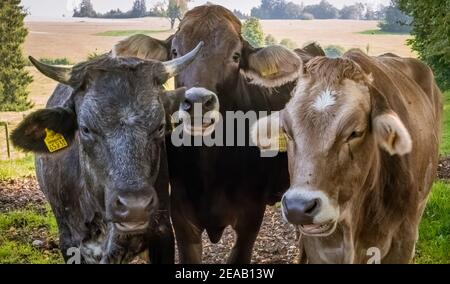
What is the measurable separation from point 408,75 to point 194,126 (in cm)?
148

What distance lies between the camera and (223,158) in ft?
12.4

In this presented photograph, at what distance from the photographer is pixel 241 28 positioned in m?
3.91

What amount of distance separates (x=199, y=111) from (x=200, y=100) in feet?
0.18

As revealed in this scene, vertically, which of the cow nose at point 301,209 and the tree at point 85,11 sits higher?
the tree at point 85,11

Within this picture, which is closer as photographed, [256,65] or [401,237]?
[401,237]

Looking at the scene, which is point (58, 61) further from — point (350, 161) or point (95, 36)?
point (350, 161)

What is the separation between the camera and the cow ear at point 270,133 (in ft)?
9.73

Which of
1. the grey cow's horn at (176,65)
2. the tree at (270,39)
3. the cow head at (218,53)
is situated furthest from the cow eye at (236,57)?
the tree at (270,39)

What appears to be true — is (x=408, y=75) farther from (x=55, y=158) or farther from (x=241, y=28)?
(x=55, y=158)

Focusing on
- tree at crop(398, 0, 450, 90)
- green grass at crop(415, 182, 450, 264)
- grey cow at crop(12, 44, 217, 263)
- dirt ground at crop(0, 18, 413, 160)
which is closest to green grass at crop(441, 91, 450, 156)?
tree at crop(398, 0, 450, 90)

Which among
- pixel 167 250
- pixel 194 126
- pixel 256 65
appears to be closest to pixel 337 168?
pixel 194 126

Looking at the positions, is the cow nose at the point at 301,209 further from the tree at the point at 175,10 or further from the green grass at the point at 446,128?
the green grass at the point at 446,128

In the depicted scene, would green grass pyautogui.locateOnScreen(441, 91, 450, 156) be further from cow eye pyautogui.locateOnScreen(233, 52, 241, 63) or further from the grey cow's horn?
the grey cow's horn

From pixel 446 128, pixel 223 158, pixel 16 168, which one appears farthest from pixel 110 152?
pixel 446 128
